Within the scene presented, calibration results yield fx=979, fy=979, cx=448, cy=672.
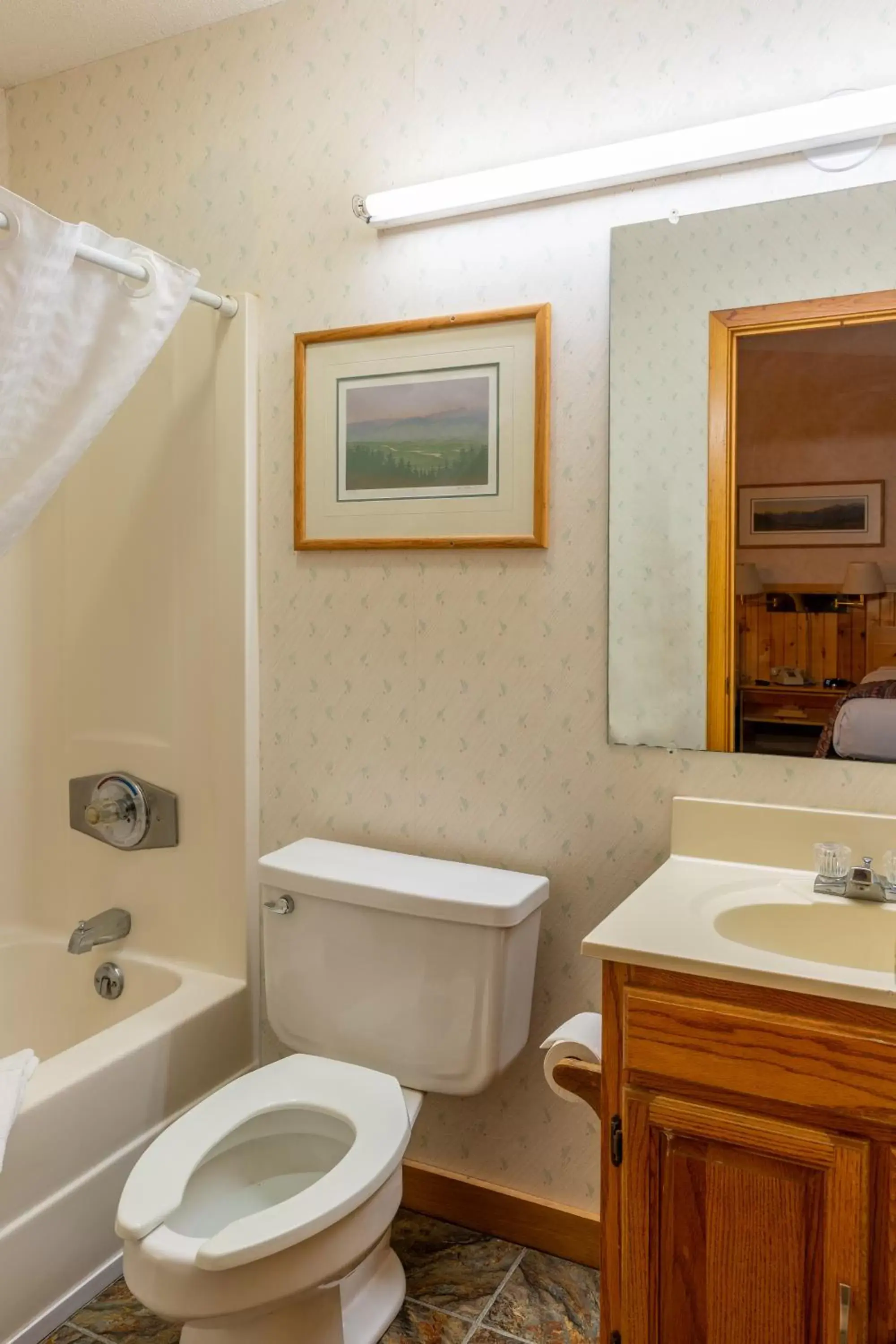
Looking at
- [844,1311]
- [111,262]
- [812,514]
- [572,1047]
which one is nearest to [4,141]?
[111,262]

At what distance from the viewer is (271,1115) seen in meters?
1.62


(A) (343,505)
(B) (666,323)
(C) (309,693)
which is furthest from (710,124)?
(C) (309,693)

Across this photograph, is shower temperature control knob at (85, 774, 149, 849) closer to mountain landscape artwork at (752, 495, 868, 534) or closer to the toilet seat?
the toilet seat

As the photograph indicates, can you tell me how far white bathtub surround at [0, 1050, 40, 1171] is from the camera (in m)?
1.51

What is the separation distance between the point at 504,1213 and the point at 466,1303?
0.60 feet

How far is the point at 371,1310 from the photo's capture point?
165cm

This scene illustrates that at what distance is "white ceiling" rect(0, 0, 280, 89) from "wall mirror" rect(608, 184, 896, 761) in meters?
1.08

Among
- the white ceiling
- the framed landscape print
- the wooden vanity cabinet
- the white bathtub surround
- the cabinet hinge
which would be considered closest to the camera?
the wooden vanity cabinet

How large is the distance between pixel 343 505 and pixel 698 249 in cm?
80

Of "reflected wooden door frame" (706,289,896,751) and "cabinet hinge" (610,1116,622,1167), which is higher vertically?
"reflected wooden door frame" (706,289,896,751)

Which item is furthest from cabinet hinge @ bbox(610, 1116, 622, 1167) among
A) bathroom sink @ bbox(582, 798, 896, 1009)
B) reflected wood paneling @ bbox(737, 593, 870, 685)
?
reflected wood paneling @ bbox(737, 593, 870, 685)

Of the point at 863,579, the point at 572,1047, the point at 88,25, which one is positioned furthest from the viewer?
the point at 88,25

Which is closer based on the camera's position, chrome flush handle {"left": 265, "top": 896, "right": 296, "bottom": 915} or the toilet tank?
the toilet tank

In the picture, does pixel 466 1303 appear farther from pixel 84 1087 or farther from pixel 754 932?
pixel 754 932
